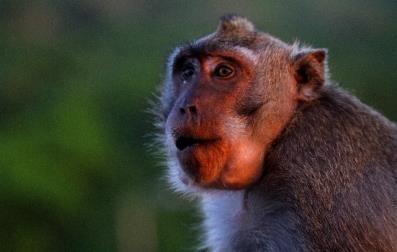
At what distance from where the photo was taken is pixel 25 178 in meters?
19.5

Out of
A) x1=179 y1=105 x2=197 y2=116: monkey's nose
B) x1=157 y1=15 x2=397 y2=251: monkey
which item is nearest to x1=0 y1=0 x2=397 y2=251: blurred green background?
x1=157 y1=15 x2=397 y2=251: monkey

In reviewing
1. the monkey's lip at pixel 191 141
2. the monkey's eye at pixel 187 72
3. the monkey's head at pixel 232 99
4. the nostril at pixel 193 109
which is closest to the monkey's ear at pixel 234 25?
the monkey's head at pixel 232 99

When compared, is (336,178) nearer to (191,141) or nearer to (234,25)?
(191,141)

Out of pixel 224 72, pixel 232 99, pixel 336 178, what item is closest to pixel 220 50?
pixel 224 72

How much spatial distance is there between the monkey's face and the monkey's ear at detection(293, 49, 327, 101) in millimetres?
114

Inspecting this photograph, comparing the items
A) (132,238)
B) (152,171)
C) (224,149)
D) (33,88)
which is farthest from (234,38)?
(33,88)

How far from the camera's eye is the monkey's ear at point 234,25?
866cm

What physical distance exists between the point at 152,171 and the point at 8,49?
5.91 metres

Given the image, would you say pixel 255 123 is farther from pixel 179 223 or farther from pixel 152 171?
pixel 152 171

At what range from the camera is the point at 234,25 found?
8664 millimetres

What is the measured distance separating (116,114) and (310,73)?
12.1 metres

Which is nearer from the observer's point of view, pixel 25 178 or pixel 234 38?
pixel 234 38

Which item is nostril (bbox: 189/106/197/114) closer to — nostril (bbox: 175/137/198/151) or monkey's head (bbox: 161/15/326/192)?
monkey's head (bbox: 161/15/326/192)

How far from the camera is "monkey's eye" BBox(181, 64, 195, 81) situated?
8508 millimetres
